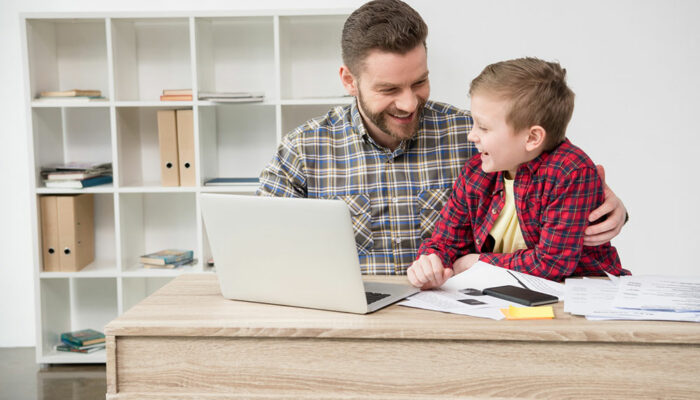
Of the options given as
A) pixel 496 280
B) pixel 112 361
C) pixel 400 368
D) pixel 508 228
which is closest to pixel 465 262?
pixel 508 228

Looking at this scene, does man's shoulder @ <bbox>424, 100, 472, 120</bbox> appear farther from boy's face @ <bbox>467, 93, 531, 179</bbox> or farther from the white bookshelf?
the white bookshelf

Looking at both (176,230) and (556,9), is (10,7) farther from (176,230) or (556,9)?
(556,9)

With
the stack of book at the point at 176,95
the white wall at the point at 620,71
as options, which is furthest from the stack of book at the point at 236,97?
the white wall at the point at 620,71

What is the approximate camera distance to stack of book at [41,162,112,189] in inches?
125

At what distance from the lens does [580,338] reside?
3.52 feet

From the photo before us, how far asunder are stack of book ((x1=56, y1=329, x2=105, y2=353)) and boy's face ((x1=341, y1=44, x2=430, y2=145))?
2226 millimetres

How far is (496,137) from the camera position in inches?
60.6

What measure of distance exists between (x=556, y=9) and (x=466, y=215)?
205cm

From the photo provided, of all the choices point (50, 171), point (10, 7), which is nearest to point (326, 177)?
point (50, 171)

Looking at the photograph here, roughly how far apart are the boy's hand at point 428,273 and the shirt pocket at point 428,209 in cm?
51

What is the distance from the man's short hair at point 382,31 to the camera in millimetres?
1684

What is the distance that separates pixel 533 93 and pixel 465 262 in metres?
0.45

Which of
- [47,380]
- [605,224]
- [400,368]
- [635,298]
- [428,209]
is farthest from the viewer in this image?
[47,380]

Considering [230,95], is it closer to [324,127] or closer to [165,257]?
[165,257]
